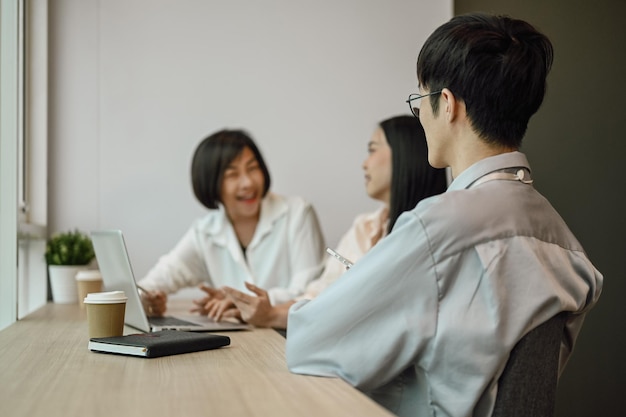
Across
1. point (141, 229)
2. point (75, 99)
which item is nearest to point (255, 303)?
point (141, 229)

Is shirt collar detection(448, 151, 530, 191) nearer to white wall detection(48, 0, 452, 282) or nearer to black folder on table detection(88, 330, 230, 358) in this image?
black folder on table detection(88, 330, 230, 358)

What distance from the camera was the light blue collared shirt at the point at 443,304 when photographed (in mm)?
1312

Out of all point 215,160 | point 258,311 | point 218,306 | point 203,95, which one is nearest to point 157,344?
point 258,311

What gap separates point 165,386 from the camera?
49.3 inches

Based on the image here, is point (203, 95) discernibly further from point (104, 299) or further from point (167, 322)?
point (104, 299)

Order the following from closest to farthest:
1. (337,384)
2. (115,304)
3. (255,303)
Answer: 1. (337,384)
2. (115,304)
3. (255,303)

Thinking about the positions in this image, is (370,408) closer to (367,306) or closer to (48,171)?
(367,306)

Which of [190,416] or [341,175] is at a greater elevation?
[341,175]

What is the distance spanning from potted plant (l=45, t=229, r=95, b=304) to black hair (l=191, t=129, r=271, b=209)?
49 cm

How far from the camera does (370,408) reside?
1074 millimetres

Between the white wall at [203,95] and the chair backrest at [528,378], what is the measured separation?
2.48 m

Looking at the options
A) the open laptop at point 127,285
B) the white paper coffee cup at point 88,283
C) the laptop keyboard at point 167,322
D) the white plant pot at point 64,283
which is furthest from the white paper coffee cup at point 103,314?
the white plant pot at point 64,283

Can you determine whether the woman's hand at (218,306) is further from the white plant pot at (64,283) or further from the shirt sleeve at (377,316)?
the shirt sleeve at (377,316)

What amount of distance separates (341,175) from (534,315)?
2509 millimetres
